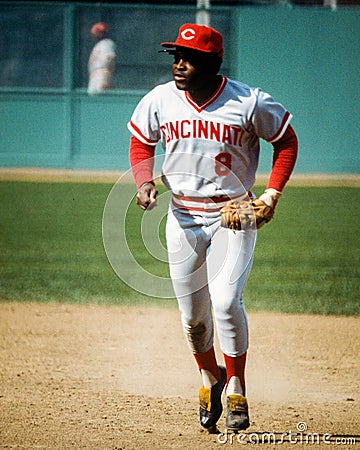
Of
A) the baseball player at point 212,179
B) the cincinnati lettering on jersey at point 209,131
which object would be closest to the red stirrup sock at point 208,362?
the baseball player at point 212,179

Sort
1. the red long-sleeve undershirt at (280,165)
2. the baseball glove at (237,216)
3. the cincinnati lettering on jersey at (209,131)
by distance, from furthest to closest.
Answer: the red long-sleeve undershirt at (280,165), the cincinnati lettering on jersey at (209,131), the baseball glove at (237,216)

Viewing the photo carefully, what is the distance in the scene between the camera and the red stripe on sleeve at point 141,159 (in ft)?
13.2

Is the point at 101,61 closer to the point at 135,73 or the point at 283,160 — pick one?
the point at 135,73

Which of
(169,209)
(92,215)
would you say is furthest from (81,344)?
(92,215)

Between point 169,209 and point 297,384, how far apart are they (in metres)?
1.30

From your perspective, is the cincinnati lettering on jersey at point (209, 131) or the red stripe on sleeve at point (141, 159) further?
the red stripe on sleeve at point (141, 159)

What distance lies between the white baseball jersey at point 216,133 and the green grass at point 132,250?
1.50 ft

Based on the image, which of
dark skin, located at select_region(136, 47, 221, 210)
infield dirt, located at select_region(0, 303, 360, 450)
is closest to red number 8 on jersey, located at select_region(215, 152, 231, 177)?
dark skin, located at select_region(136, 47, 221, 210)

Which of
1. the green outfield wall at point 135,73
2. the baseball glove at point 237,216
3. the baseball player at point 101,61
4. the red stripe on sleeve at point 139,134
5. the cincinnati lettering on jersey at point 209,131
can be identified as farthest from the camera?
the baseball player at point 101,61

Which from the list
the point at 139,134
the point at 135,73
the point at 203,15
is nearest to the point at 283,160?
the point at 139,134

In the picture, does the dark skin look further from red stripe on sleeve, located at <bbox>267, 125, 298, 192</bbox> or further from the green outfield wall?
the green outfield wall

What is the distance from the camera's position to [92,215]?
39.5 feet

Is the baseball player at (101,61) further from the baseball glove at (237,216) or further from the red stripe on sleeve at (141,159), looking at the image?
the baseball glove at (237,216)

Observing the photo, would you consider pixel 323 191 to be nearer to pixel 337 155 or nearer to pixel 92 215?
pixel 337 155
